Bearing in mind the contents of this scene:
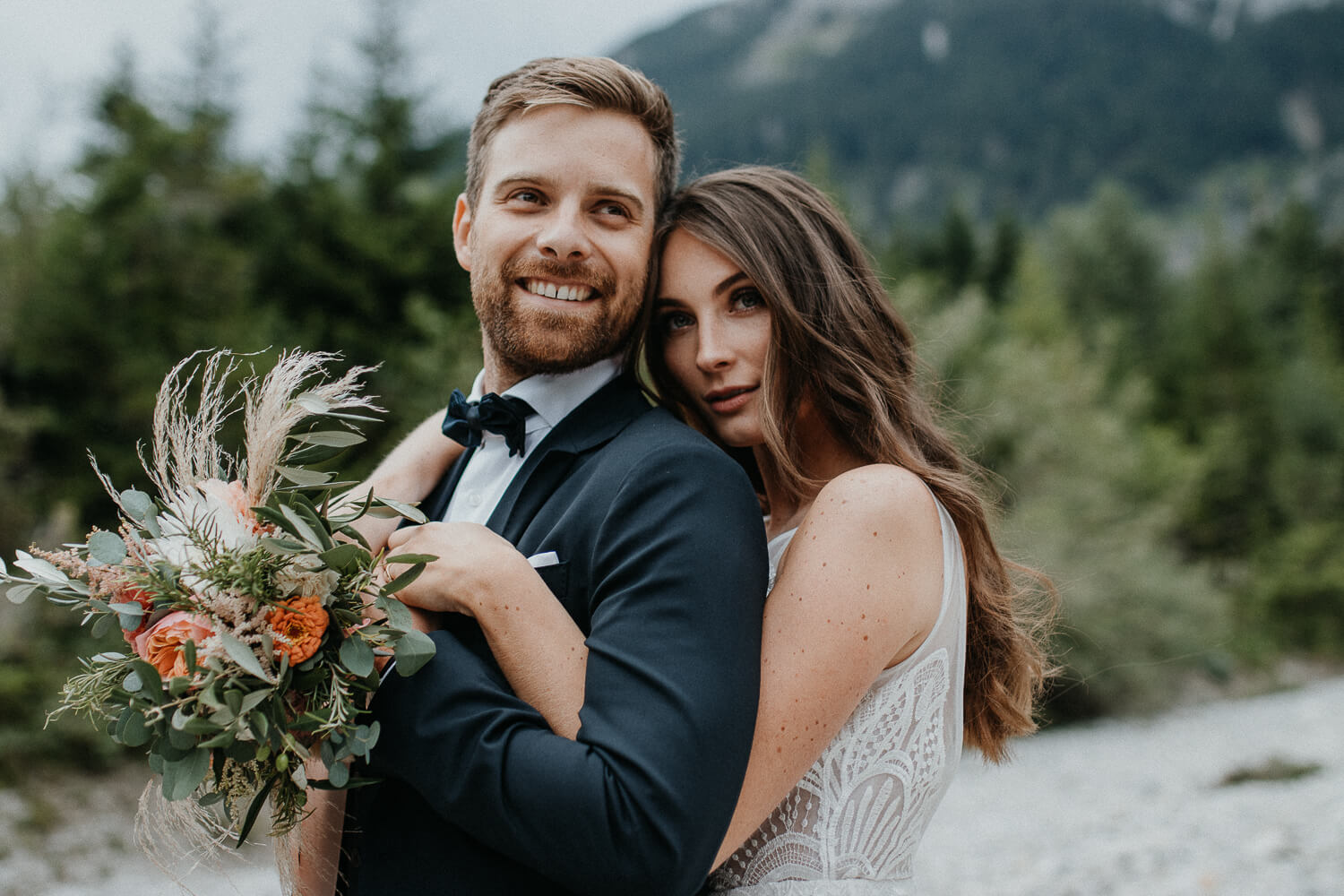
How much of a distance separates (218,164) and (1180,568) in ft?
68.8

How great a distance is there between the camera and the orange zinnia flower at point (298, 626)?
166cm

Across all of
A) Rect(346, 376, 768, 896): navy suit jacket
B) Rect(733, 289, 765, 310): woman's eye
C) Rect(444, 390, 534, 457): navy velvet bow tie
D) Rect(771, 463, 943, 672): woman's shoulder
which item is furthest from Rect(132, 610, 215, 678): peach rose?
Rect(733, 289, 765, 310): woman's eye

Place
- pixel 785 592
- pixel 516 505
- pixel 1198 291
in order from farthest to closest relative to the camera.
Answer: pixel 1198 291
pixel 516 505
pixel 785 592

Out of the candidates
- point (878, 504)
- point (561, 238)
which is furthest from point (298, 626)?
point (878, 504)

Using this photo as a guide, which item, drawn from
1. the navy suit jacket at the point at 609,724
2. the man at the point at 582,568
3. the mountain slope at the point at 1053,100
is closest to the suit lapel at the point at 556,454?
the man at the point at 582,568

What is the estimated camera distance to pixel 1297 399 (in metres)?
32.9

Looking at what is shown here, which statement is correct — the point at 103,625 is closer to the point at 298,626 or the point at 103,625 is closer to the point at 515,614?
the point at 298,626

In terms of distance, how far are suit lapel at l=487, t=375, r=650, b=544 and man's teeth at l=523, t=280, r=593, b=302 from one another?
241 mm

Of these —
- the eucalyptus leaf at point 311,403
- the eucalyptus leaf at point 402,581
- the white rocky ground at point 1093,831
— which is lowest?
the white rocky ground at point 1093,831

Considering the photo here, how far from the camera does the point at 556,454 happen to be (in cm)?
222

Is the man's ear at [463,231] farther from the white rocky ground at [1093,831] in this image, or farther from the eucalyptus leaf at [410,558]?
the white rocky ground at [1093,831]

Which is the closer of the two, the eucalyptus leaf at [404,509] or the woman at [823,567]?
the eucalyptus leaf at [404,509]

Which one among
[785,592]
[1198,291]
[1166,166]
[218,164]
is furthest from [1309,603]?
[1166,166]

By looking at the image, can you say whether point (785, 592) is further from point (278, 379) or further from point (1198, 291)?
point (1198, 291)
